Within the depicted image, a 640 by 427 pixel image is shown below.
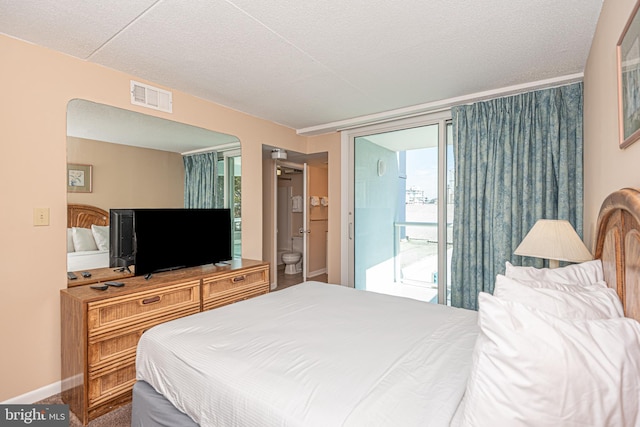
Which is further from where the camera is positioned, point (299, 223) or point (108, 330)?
point (299, 223)

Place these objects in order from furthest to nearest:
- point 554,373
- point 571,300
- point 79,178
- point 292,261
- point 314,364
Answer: point 292,261 → point 79,178 → point 314,364 → point 571,300 → point 554,373

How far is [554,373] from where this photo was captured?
31.4 inches

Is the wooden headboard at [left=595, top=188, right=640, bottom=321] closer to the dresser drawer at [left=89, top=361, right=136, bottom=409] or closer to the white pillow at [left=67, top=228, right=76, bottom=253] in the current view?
the dresser drawer at [left=89, top=361, right=136, bottom=409]

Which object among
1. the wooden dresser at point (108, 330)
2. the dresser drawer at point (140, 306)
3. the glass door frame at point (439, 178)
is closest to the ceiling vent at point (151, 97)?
the wooden dresser at point (108, 330)

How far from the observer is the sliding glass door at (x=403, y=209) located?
3574mm

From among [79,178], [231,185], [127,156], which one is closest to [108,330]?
[79,178]

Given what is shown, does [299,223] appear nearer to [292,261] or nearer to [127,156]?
[292,261]

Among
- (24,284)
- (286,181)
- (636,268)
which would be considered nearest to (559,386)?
(636,268)

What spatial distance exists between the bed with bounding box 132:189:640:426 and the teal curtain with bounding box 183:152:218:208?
1533mm

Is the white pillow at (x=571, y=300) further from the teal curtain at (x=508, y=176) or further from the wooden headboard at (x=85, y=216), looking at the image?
the wooden headboard at (x=85, y=216)

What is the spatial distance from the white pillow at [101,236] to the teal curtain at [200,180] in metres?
0.78

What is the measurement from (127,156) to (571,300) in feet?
10.6

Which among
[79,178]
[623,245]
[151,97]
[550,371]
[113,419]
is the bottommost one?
[113,419]

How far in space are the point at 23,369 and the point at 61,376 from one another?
24cm
